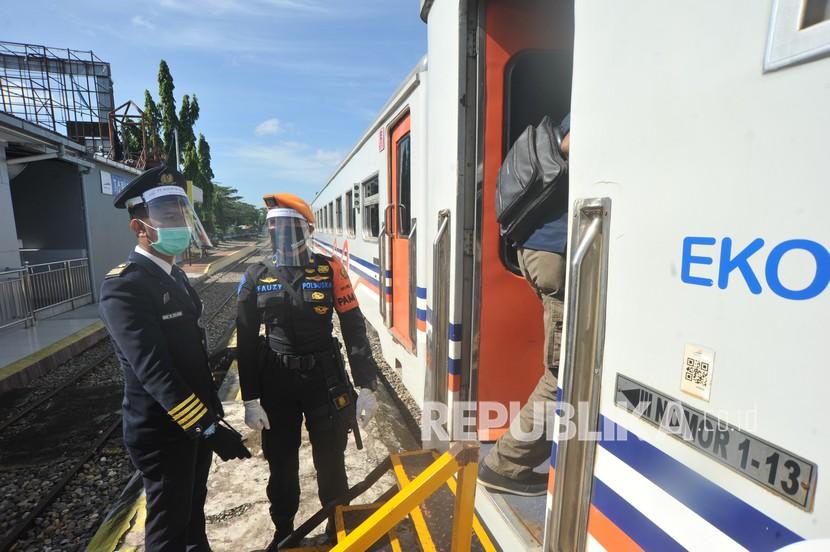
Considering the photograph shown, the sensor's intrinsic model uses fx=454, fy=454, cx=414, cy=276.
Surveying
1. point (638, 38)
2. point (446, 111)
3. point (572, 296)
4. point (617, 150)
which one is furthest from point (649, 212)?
point (446, 111)

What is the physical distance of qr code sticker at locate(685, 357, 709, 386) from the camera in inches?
37.3

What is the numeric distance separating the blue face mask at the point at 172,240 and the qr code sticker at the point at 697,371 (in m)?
2.15

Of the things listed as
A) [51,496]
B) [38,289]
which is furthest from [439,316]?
[38,289]

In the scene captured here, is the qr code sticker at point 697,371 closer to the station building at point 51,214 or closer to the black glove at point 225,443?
the black glove at point 225,443

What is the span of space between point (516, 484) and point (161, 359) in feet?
5.70

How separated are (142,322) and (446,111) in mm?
1804

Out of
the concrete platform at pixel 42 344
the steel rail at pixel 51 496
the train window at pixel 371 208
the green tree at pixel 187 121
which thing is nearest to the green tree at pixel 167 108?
the green tree at pixel 187 121

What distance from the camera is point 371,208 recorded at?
18.8ft

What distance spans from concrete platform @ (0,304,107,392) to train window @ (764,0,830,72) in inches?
280

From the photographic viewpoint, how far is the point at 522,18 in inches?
95.9

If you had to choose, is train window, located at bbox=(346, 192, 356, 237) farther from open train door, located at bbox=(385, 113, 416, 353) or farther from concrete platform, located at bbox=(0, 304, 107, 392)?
concrete platform, located at bbox=(0, 304, 107, 392)

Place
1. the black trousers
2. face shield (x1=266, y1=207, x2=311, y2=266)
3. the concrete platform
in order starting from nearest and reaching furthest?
the black trousers
face shield (x1=266, y1=207, x2=311, y2=266)
the concrete platform

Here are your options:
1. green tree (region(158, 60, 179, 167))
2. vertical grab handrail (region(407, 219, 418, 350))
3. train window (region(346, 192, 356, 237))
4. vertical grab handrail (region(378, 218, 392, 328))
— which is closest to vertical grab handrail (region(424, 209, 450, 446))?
vertical grab handrail (region(407, 219, 418, 350))

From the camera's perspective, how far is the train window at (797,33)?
2.37ft
